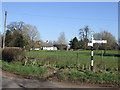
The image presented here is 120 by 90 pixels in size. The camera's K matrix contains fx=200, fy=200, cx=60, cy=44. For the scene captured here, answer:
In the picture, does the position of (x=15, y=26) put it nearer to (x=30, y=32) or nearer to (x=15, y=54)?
(x=30, y=32)

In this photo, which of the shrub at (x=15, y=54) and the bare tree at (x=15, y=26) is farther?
the bare tree at (x=15, y=26)

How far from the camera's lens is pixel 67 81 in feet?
34.1

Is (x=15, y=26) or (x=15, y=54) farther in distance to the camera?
(x=15, y=26)

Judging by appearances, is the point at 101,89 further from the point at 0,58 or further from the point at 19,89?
the point at 0,58

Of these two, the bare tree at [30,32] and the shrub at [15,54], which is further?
the bare tree at [30,32]

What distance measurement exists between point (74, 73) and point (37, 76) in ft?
7.15

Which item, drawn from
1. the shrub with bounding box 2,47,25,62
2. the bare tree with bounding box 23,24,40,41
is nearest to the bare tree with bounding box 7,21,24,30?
the bare tree with bounding box 23,24,40,41

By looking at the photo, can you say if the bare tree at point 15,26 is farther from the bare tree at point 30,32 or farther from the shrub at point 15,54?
the shrub at point 15,54

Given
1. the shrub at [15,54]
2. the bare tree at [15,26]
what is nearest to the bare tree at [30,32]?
the bare tree at [15,26]

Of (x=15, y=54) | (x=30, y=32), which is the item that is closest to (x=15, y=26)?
(x=30, y=32)

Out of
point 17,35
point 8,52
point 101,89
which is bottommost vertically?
point 101,89

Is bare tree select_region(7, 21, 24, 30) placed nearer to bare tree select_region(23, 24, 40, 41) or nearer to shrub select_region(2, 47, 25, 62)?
bare tree select_region(23, 24, 40, 41)

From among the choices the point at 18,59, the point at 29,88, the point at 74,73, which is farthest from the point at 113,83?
the point at 18,59

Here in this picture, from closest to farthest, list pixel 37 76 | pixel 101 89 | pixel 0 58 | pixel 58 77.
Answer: pixel 101 89
pixel 58 77
pixel 37 76
pixel 0 58
